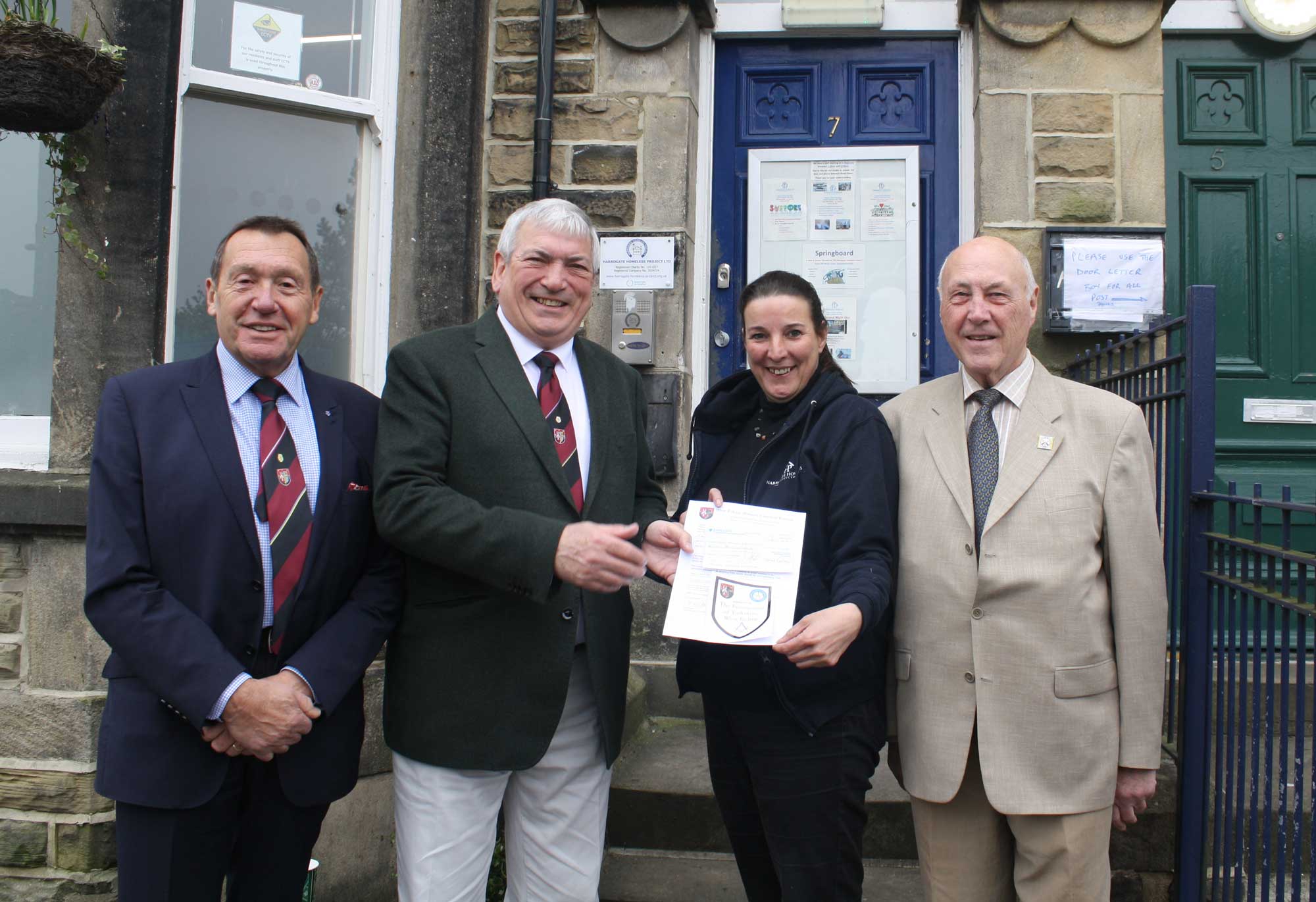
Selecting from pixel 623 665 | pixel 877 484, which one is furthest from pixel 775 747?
pixel 877 484

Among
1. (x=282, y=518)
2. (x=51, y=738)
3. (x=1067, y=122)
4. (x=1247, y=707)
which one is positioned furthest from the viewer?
(x=1067, y=122)

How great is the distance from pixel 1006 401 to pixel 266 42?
323 cm

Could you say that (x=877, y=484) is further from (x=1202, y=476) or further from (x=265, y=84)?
(x=265, y=84)

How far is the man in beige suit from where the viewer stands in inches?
90.8

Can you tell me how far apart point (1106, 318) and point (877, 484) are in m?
2.28

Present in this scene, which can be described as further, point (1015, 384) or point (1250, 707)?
point (1250, 707)

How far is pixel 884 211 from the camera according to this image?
183 inches

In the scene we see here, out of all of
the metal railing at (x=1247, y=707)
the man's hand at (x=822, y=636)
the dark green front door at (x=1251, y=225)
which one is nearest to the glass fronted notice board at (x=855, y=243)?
the dark green front door at (x=1251, y=225)

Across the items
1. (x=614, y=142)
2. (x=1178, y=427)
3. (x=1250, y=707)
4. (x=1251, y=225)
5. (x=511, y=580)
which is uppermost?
(x=614, y=142)

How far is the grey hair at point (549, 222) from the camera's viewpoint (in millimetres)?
2432

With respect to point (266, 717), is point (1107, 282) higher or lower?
higher

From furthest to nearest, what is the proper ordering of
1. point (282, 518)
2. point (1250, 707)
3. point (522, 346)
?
1. point (1250, 707)
2. point (522, 346)
3. point (282, 518)

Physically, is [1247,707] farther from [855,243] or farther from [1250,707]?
[855,243]

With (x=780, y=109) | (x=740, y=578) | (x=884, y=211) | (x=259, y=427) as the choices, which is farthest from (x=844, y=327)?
(x=259, y=427)
